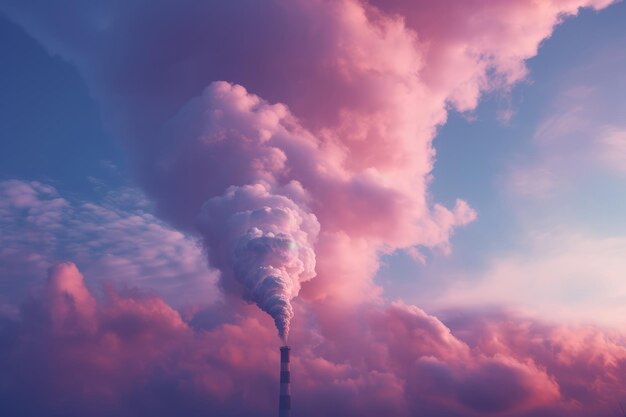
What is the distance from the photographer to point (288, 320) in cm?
9356

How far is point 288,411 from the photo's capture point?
313 feet

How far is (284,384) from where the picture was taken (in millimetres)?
95625

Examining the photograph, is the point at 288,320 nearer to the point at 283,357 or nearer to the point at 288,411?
the point at 283,357

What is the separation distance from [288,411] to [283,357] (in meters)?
10.1

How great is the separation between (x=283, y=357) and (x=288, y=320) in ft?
28.8

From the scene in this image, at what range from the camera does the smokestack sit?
312ft

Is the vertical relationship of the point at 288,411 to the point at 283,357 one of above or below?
below

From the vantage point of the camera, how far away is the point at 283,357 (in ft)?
318

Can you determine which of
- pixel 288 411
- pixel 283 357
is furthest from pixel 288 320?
pixel 288 411

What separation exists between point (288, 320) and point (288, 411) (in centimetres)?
1798

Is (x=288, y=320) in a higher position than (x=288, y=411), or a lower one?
higher

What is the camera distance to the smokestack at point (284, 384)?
95.1m
